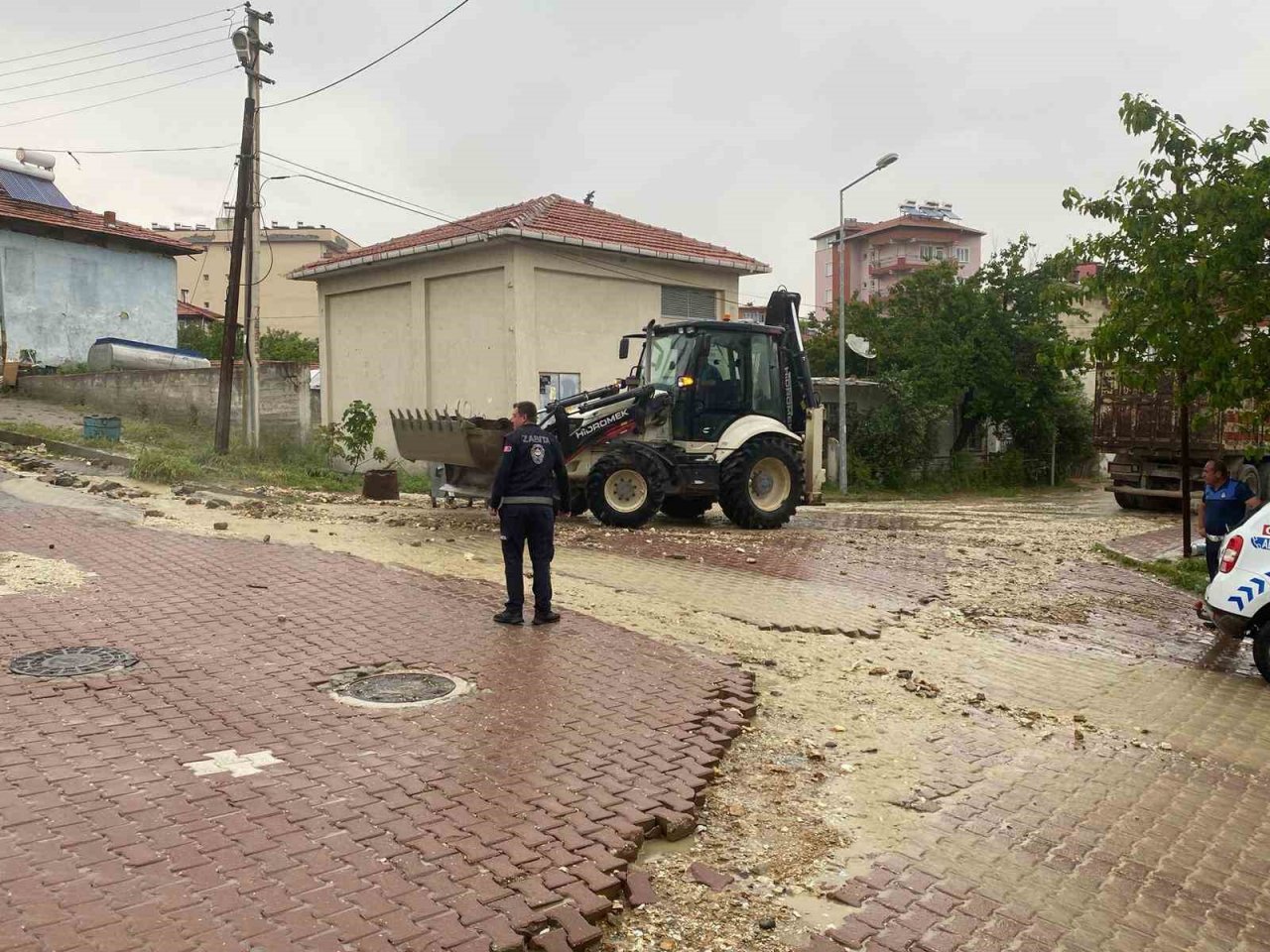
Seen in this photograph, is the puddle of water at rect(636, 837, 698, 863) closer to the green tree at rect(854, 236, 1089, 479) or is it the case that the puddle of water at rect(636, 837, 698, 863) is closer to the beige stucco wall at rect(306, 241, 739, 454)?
the beige stucco wall at rect(306, 241, 739, 454)

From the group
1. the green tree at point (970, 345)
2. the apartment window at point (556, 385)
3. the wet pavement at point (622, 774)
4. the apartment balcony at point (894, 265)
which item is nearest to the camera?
the wet pavement at point (622, 774)

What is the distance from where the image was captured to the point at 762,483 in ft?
51.1

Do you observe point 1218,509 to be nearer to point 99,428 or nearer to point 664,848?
point 664,848

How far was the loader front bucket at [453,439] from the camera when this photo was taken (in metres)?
13.7

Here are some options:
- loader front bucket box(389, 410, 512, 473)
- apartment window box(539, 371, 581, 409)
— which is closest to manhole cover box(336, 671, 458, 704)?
loader front bucket box(389, 410, 512, 473)

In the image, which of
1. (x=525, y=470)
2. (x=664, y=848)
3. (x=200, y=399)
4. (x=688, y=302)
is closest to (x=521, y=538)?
(x=525, y=470)

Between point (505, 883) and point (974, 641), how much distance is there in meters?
6.12

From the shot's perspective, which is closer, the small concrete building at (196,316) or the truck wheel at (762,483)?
the truck wheel at (762,483)

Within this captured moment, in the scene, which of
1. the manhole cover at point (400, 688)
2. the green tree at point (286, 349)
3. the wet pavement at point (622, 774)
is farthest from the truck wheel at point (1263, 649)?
the green tree at point (286, 349)

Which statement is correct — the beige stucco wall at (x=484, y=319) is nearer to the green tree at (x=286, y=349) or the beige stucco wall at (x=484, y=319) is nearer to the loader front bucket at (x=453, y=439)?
the loader front bucket at (x=453, y=439)

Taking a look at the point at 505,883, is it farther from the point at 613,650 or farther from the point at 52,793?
the point at 613,650

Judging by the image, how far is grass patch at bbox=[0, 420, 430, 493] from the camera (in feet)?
55.3

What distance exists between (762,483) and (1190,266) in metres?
6.66

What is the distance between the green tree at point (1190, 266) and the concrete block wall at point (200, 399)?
1745 cm
